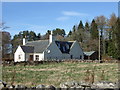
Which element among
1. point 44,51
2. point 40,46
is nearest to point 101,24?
point 40,46

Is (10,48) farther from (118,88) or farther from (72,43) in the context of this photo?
(118,88)

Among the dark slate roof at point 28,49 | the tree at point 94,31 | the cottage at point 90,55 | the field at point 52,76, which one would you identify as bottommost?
the field at point 52,76

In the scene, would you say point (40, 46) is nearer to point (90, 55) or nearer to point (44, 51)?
point (44, 51)

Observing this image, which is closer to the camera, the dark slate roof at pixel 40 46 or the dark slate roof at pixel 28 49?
the dark slate roof at pixel 40 46

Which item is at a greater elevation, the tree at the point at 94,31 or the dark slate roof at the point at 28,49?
the tree at the point at 94,31

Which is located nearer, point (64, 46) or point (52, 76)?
point (52, 76)

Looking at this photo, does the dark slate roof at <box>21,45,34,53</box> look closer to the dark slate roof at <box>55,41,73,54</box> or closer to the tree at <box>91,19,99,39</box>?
the dark slate roof at <box>55,41,73,54</box>

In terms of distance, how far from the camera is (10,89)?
779 cm

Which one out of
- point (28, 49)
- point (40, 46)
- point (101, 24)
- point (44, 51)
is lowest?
point (44, 51)

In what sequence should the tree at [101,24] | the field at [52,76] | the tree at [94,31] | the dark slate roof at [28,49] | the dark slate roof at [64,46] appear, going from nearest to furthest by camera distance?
the field at [52,76]
the dark slate roof at [28,49]
the dark slate roof at [64,46]
the tree at [101,24]
the tree at [94,31]

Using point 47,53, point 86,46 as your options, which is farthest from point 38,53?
point 86,46

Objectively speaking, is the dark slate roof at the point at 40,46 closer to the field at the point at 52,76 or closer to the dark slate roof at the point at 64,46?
the dark slate roof at the point at 64,46

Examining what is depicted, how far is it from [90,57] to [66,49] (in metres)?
8.92

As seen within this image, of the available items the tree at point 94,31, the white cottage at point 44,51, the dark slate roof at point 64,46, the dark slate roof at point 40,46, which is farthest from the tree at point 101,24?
the dark slate roof at point 40,46
